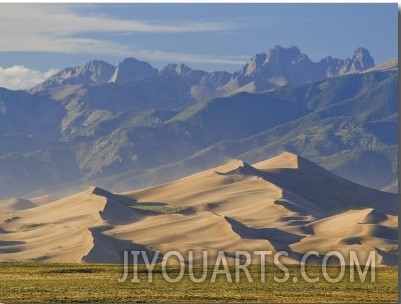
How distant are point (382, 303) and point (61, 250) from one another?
475ft

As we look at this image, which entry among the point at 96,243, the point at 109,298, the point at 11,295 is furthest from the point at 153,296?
the point at 96,243

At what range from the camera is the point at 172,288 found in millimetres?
64375

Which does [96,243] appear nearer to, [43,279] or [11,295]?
[43,279]

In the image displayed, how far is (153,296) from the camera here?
58.9 metres

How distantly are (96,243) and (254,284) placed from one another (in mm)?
125024

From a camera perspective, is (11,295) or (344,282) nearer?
(11,295)

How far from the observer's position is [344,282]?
2778 inches

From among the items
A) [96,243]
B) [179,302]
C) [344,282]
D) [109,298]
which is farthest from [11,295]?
[96,243]

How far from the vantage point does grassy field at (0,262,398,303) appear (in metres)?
58.0

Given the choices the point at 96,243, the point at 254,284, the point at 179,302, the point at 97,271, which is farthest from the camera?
the point at 96,243

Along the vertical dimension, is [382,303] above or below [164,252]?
above

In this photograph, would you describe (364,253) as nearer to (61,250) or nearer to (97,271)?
(61,250)

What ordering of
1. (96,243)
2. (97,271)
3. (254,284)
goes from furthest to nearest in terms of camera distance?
(96,243)
(97,271)
(254,284)

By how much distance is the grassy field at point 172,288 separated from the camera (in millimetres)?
57969
